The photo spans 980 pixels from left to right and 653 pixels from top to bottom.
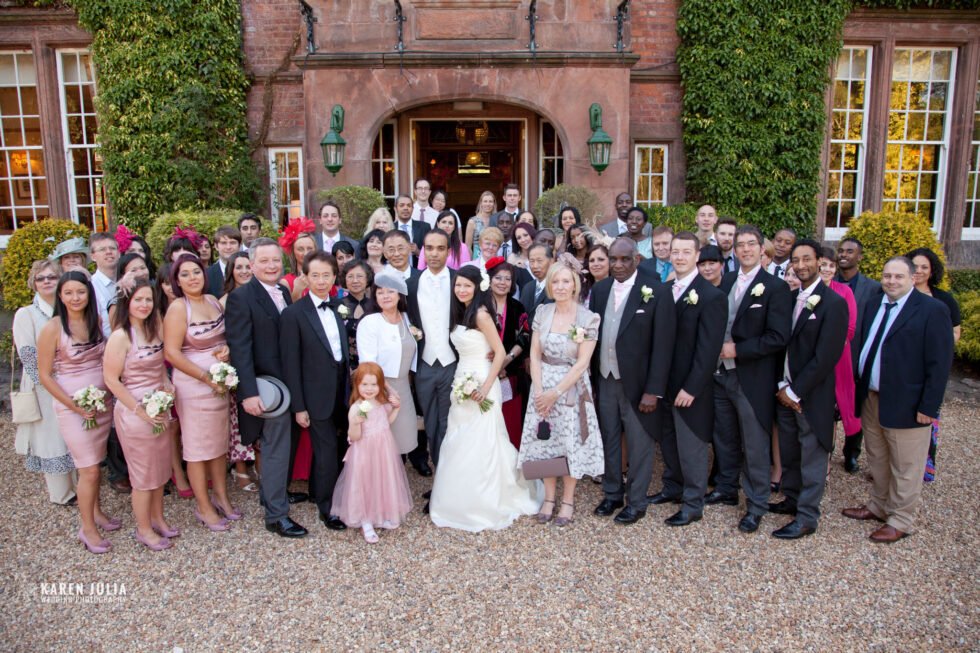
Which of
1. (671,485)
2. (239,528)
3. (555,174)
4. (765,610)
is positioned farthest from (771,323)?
(555,174)

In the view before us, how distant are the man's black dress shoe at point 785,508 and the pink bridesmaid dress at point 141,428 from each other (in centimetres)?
443

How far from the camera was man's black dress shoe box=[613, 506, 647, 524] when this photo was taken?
4820mm

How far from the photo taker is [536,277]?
5684mm

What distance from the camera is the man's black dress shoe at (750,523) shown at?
185 inches

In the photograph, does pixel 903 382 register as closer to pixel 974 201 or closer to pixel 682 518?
pixel 682 518

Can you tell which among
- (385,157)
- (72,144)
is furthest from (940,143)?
(72,144)

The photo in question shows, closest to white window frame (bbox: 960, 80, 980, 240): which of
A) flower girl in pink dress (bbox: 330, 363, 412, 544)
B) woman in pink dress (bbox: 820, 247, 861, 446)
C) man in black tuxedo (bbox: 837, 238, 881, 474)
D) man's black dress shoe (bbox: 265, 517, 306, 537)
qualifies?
man in black tuxedo (bbox: 837, 238, 881, 474)

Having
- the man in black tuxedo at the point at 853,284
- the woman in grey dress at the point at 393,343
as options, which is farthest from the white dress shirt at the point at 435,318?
the man in black tuxedo at the point at 853,284

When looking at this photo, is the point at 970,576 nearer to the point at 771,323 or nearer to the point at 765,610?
the point at 765,610

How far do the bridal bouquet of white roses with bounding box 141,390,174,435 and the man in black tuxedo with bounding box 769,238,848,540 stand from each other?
4.19 meters

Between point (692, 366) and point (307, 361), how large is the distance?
270 cm

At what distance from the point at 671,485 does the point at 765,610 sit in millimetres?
1514

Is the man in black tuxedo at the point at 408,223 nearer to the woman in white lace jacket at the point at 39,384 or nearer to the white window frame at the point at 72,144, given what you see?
the woman in white lace jacket at the point at 39,384

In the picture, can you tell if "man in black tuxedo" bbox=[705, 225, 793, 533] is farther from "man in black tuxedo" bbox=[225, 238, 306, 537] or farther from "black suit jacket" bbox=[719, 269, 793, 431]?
Result: "man in black tuxedo" bbox=[225, 238, 306, 537]
